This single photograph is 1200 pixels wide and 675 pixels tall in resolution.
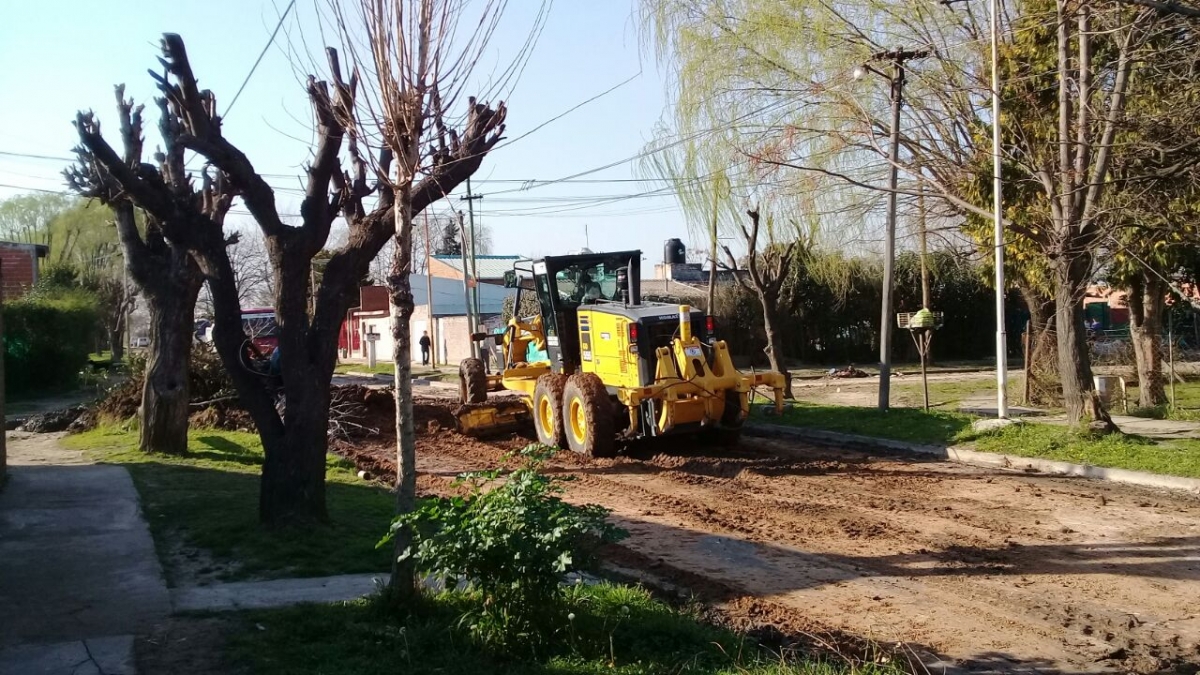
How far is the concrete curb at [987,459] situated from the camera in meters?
11.8

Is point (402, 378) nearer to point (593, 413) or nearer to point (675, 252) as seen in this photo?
point (593, 413)

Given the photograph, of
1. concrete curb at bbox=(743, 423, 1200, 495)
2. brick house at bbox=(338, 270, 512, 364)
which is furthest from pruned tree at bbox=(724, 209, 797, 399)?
brick house at bbox=(338, 270, 512, 364)

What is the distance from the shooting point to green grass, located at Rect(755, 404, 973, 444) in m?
15.6

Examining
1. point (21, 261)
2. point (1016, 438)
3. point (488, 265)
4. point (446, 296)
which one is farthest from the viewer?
point (488, 265)

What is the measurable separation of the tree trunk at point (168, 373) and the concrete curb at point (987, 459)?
895cm

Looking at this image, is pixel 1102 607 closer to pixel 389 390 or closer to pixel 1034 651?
pixel 1034 651

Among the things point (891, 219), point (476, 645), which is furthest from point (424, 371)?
point (476, 645)

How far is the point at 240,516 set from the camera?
32.8 feet

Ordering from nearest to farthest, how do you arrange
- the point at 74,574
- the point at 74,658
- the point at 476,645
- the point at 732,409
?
the point at 476,645, the point at 74,658, the point at 74,574, the point at 732,409

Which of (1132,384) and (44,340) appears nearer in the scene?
(1132,384)

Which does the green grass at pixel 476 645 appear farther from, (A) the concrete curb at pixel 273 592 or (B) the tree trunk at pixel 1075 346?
(B) the tree trunk at pixel 1075 346

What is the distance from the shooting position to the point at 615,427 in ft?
49.7

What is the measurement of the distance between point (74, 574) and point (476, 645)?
12.9 feet

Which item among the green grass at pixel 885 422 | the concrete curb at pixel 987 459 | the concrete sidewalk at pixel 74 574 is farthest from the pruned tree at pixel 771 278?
the concrete sidewalk at pixel 74 574
